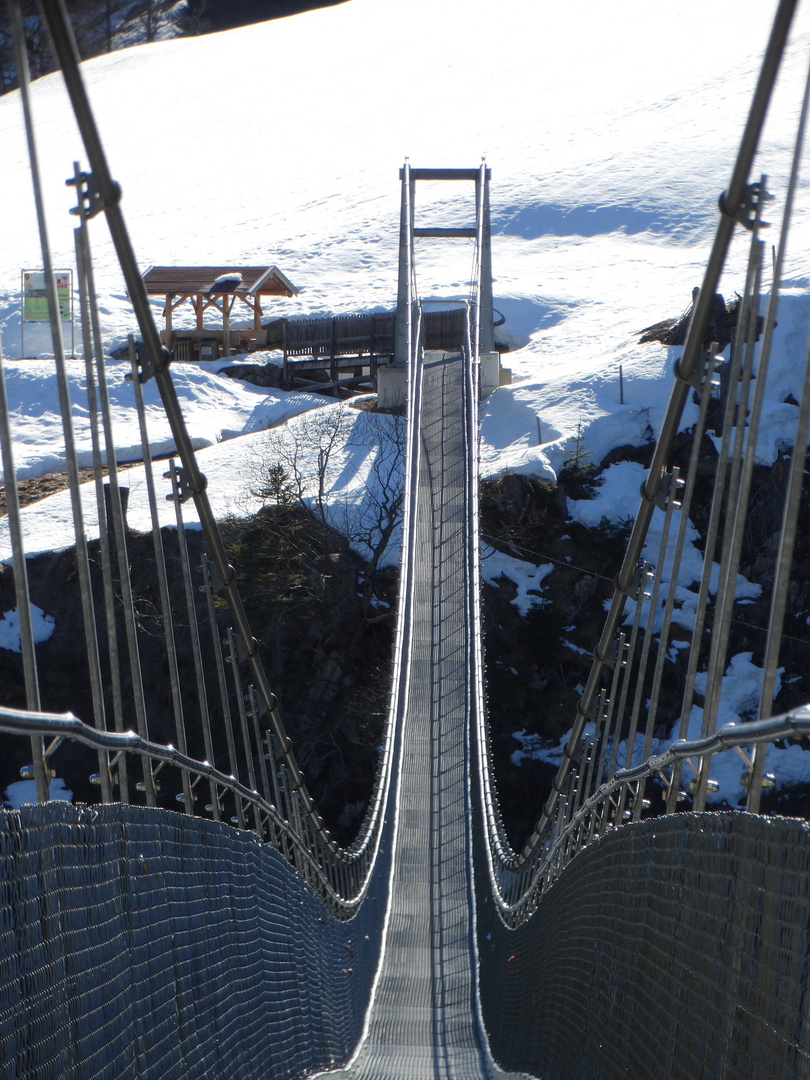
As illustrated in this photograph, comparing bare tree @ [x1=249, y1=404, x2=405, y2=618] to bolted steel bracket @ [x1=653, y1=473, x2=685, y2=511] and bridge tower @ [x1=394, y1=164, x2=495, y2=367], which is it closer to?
bridge tower @ [x1=394, y1=164, x2=495, y2=367]

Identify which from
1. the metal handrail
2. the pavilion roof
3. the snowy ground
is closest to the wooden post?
the pavilion roof

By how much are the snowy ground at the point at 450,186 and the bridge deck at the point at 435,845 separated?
2727 millimetres

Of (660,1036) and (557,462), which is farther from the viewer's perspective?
(557,462)

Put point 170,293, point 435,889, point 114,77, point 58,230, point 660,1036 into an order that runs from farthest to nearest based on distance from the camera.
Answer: point 114,77 → point 58,230 → point 170,293 → point 435,889 → point 660,1036

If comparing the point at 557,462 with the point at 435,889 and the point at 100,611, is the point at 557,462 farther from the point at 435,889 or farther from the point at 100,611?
→ the point at 435,889

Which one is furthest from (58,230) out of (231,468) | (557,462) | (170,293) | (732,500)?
(732,500)

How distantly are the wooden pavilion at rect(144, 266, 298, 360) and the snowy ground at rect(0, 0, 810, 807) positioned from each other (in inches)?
57.9

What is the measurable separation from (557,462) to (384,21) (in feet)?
124

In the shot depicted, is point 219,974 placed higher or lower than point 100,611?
higher

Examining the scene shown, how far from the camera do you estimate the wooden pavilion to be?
79.4 ft

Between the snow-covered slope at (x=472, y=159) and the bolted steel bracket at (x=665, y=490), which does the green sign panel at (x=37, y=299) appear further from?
the bolted steel bracket at (x=665, y=490)

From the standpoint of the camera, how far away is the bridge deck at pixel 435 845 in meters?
7.52

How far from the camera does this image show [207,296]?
79.0 ft

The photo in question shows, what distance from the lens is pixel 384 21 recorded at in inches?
1984
